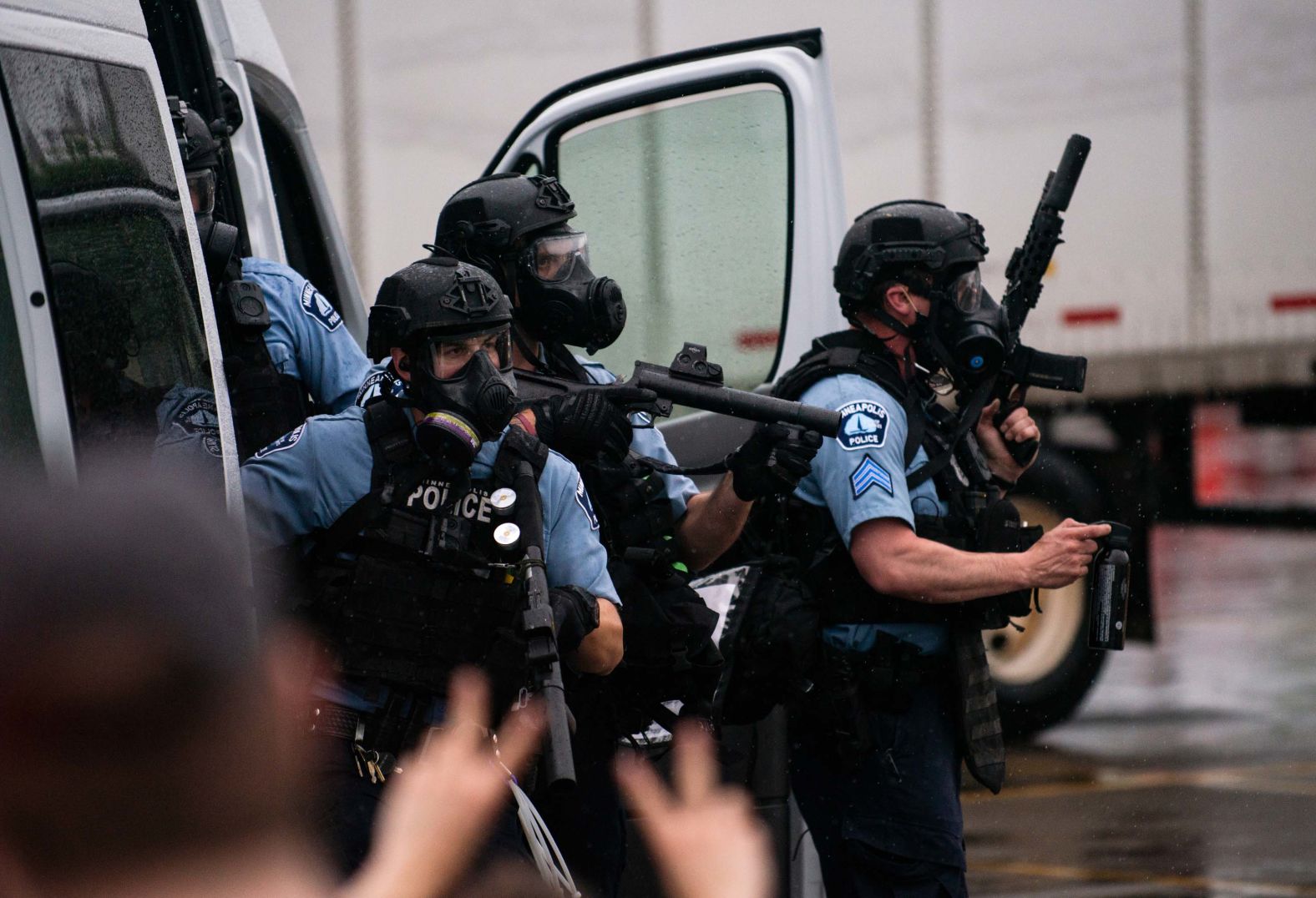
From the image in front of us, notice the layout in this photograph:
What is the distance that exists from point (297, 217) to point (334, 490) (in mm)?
2097

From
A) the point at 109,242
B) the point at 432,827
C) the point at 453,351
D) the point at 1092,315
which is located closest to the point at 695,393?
the point at 453,351

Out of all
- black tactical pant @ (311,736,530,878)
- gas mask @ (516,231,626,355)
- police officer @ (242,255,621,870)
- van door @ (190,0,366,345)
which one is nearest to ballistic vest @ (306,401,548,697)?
police officer @ (242,255,621,870)

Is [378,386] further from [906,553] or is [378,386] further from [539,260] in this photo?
[906,553]

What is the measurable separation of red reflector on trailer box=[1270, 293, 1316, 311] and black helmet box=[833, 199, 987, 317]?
5197mm

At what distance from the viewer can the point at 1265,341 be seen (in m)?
8.80

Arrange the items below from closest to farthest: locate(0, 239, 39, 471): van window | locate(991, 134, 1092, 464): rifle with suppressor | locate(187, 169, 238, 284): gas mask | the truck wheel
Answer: locate(0, 239, 39, 471): van window < locate(187, 169, 238, 284): gas mask < locate(991, 134, 1092, 464): rifle with suppressor < the truck wheel

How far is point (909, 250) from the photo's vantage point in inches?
154

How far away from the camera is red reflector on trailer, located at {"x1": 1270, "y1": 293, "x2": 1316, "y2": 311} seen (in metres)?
8.66

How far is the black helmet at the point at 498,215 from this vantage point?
3748 mm

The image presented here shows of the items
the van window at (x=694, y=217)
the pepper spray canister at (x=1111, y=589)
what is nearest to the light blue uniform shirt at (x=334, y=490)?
the pepper spray canister at (x=1111, y=589)

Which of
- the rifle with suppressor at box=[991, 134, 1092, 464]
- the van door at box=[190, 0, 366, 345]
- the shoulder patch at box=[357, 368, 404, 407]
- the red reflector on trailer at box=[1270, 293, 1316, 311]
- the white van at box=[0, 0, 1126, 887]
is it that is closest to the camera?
the shoulder patch at box=[357, 368, 404, 407]

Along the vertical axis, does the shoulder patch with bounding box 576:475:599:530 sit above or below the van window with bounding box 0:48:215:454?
below

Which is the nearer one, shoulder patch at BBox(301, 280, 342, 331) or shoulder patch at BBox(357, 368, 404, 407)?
shoulder patch at BBox(357, 368, 404, 407)

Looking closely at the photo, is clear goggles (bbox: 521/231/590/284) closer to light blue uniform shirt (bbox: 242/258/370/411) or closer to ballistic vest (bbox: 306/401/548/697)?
light blue uniform shirt (bbox: 242/258/370/411)
